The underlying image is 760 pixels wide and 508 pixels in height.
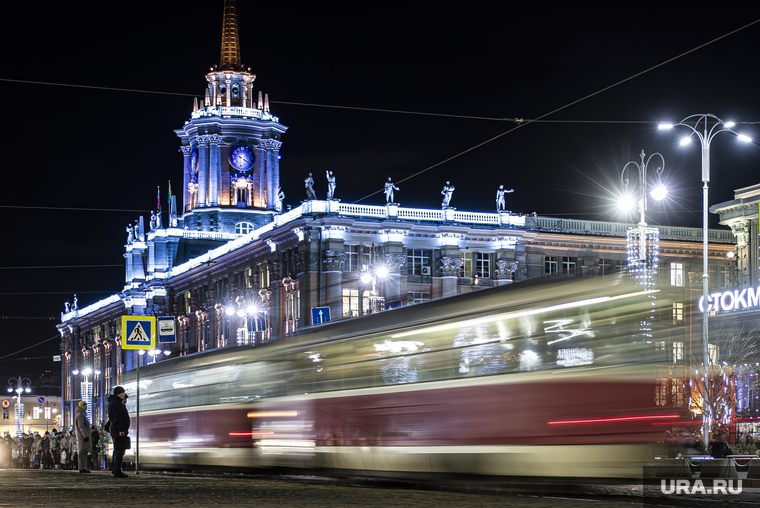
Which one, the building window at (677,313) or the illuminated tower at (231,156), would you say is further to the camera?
the illuminated tower at (231,156)

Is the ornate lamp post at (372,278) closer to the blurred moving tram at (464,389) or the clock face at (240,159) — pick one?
the clock face at (240,159)

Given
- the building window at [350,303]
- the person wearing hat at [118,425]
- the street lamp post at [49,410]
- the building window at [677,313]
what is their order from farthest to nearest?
the street lamp post at [49,410]
the building window at [350,303]
the person wearing hat at [118,425]
the building window at [677,313]

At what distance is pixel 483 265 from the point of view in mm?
82625

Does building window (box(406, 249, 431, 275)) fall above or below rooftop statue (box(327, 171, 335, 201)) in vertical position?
below

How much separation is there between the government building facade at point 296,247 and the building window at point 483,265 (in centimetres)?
7

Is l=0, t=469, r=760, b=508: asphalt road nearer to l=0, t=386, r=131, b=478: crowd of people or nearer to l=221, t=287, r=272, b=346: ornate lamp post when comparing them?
l=0, t=386, r=131, b=478: crowd of people

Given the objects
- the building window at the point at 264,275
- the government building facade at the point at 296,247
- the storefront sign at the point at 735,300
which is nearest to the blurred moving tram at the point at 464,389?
the storefront sign at the point at 735,300

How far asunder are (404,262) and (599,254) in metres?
15.5

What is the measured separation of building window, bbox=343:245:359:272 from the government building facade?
9cm

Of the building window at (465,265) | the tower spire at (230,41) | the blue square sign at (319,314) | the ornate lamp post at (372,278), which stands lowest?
the blue square sign at (319,314)

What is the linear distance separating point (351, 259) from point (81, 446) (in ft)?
174

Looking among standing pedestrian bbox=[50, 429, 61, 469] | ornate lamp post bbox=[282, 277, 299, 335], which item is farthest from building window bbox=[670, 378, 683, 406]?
ornate lamp post bbox=[282, 277, 299, 335]

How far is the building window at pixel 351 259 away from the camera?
257 feet

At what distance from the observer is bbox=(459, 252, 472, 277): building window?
269 ft
